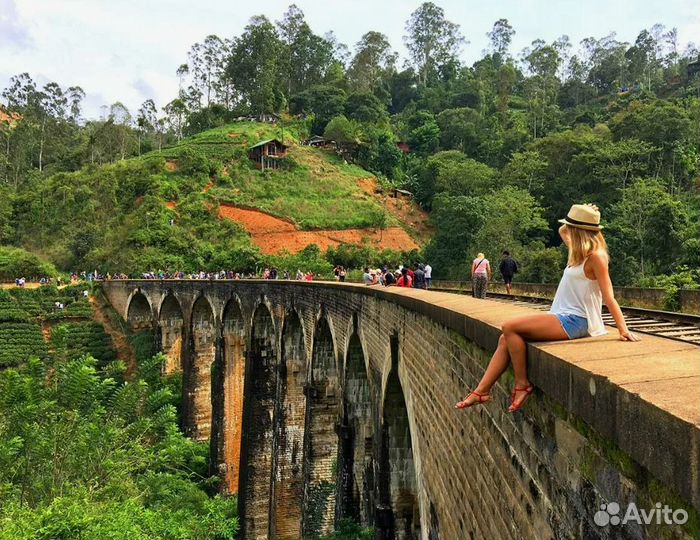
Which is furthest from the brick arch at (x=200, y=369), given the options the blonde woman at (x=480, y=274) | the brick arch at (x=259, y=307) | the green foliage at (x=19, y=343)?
the blonde woman at (x=480, y=274)

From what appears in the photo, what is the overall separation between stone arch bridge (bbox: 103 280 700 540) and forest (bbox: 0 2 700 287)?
24.8 feet

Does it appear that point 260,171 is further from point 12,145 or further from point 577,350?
point 577,350

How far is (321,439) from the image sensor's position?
14641 millimetres

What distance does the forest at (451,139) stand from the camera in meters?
26.2

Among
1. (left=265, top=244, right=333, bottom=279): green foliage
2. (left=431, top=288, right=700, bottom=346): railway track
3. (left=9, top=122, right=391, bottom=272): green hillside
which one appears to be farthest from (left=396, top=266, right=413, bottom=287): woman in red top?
(left=9, top=122, right=391, bottom=272): green hillside

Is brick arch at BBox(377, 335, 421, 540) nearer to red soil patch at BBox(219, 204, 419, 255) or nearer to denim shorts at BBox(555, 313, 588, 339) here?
denim shorts at BBox(555, 313, 588, 339)

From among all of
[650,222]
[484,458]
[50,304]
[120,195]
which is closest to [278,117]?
[120,195]

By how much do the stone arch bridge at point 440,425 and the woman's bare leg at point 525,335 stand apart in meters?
0.07

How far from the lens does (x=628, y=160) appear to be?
97.4 ft

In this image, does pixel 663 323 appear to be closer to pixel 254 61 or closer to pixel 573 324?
pixel 573 324

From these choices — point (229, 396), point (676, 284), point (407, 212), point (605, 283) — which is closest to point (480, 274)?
point (676, 284)

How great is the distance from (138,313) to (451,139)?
131 ft

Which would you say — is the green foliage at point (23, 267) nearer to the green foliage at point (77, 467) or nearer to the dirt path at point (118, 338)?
the dirt path at point (118, 338)

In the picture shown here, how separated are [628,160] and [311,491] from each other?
2425cm
